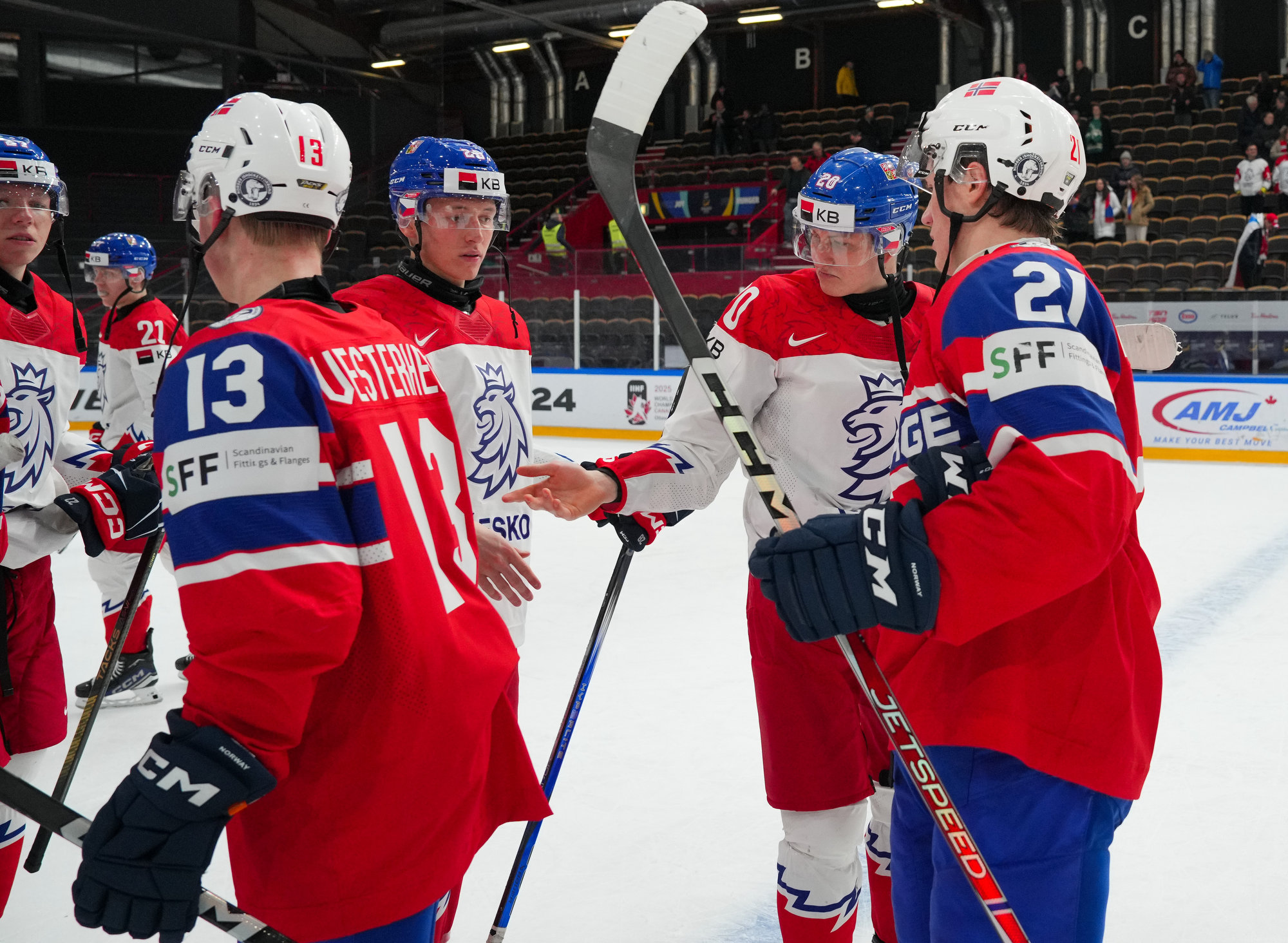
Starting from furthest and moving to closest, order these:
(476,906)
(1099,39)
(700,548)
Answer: (1099,39)
(700,548)
(476,906)

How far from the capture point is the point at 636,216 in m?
1.31

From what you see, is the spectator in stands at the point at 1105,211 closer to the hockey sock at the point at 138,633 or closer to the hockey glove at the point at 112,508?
the hockey sock at the point at 138,633

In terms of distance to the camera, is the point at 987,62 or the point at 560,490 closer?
the point at 560,490

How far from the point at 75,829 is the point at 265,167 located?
0.70 m

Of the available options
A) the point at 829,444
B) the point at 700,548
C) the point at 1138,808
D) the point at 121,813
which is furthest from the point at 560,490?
the point at 700,548

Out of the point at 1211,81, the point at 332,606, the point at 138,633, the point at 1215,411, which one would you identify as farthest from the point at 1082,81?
the point at 332,606

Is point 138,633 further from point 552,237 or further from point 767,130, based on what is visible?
point 767,130

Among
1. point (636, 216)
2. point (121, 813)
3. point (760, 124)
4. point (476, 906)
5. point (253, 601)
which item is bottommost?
point (476, 906)

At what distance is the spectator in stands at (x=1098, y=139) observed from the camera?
1282cm

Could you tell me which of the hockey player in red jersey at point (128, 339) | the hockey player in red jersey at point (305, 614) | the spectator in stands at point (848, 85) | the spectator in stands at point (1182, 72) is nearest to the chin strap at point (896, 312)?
the hockey player in red jersey at point (305, 614)

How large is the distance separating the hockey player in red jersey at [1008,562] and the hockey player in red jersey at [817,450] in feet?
1.88

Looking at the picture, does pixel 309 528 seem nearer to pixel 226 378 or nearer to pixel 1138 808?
pixel 226 378

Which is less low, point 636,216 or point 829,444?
point 636,216

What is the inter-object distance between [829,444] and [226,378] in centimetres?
124
